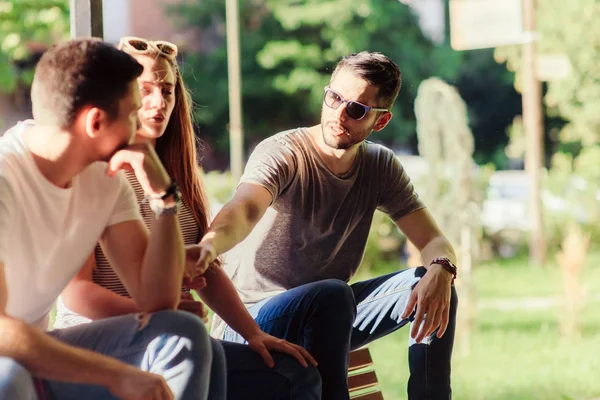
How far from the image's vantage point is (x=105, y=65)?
4.70 ft

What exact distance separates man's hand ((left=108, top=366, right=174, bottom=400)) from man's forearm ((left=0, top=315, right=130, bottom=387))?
1cm

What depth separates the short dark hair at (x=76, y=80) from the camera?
4.64 feet

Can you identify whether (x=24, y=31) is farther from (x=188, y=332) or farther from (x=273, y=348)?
(x=188, y=332)

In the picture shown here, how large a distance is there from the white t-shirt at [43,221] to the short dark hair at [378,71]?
2.14ft

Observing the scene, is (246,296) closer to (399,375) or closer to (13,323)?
(13,323)

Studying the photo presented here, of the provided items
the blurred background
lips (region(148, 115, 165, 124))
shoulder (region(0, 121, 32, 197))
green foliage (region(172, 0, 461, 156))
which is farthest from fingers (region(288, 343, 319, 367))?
green foliage (region(172, 0, 461, 156))

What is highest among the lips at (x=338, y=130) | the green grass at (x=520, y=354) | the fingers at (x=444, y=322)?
the lips at (x=338, y=130)

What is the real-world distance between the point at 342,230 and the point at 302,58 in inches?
288

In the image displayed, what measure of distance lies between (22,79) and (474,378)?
11.2ft

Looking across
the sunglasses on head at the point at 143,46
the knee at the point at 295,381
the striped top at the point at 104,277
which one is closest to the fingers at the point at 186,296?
the striped top at the point at 104,277

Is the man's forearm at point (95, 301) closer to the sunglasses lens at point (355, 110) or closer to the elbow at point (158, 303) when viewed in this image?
the elbow at point (158, 303)

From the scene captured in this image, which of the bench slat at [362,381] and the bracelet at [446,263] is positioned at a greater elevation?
the bracelet at [446,263]

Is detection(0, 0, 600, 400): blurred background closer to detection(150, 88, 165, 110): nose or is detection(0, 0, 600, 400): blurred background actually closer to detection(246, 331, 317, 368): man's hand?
detection(150, 88, 165, 110): nose

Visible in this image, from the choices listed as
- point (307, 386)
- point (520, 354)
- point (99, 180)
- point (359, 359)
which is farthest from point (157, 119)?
point (520, 354)
